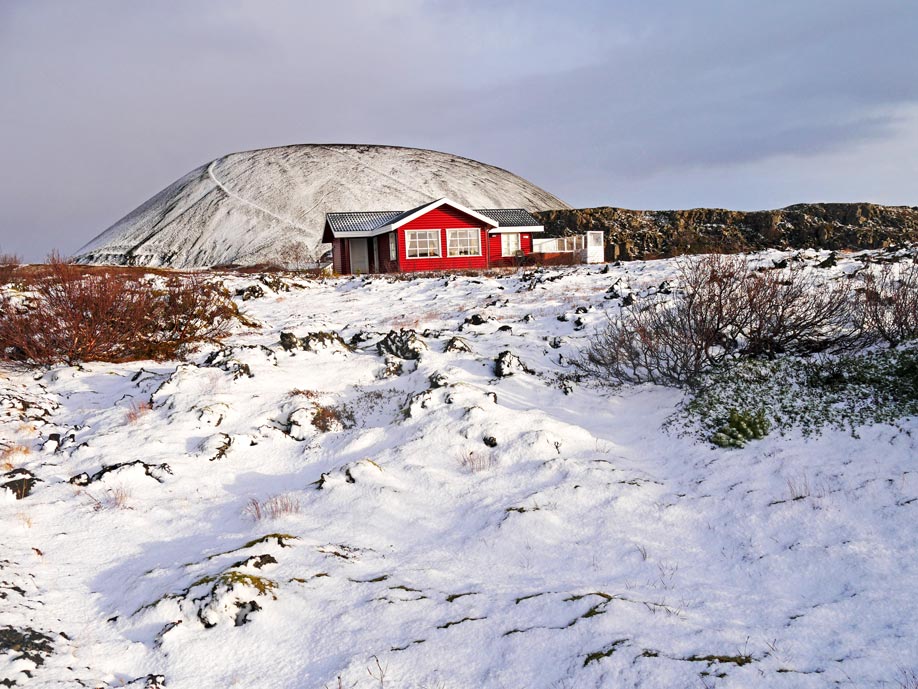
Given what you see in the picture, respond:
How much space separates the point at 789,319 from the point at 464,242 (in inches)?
1147

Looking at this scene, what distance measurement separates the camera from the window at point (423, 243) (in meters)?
35.7

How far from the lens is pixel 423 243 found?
36.1 metres

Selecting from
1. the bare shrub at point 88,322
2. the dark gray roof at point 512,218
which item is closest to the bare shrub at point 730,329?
the bare shrub at point 88,322

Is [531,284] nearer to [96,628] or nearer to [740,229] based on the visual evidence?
[96,628]

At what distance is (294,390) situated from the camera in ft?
30.2

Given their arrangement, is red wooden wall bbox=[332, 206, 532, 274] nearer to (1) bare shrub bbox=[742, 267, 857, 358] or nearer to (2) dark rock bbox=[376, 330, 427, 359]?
(2) dark rock bbox=[376, 330, 427, 359]

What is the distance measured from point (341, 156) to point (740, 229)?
63.0 m

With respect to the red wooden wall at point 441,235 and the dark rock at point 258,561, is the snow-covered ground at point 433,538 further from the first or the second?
the red wooden wall at point 441,235

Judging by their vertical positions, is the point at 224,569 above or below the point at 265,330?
below

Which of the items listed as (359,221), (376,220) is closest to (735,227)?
(376,220)

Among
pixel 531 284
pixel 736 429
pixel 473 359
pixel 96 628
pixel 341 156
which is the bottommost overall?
pixel 96 628

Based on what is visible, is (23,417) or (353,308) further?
(353,308)

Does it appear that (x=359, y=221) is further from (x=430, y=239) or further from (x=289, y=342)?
(x=289, y=342)

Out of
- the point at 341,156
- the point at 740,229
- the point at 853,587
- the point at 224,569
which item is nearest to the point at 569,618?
the point at 853,587
